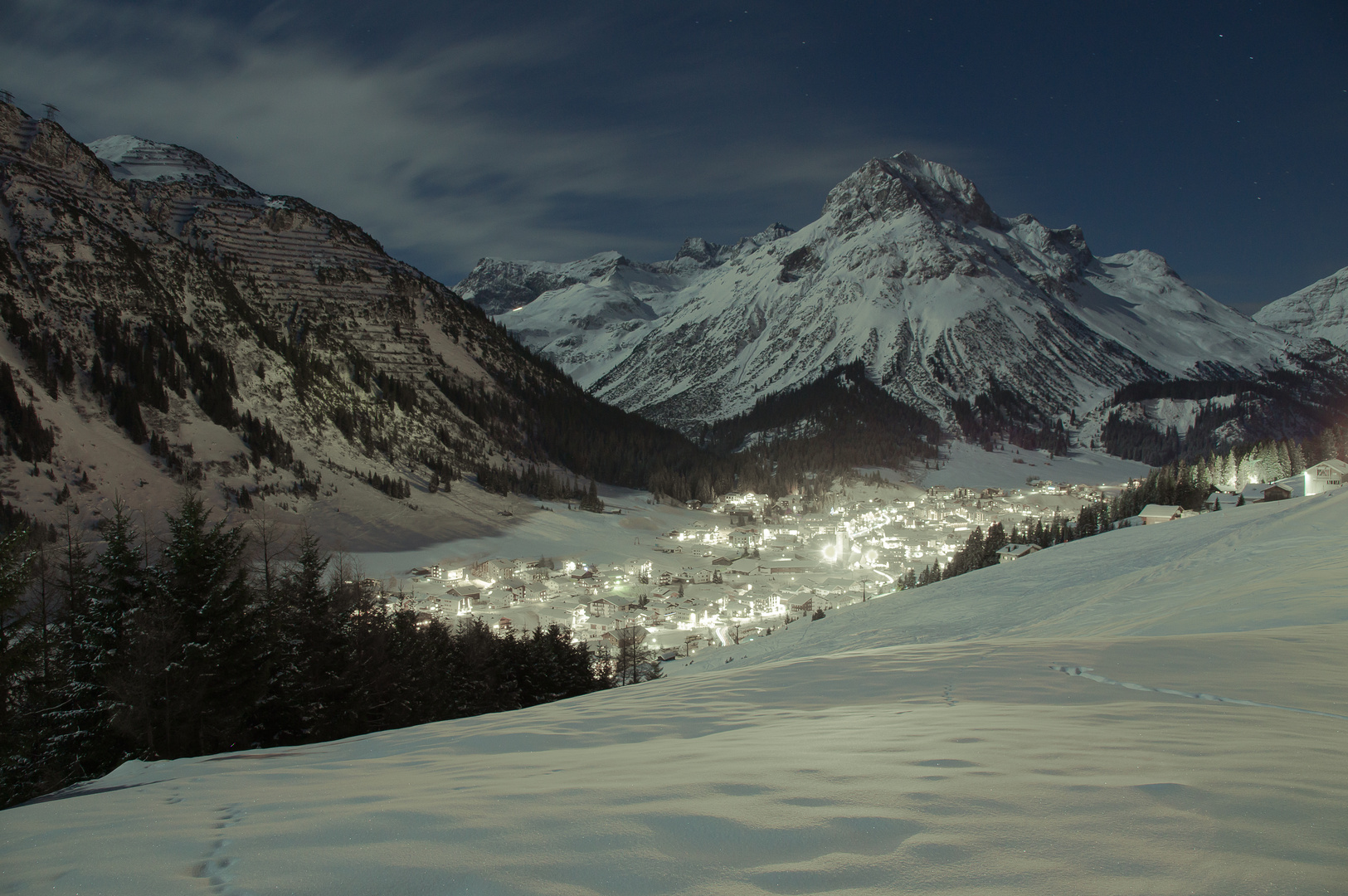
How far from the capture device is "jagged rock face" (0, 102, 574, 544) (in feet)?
161

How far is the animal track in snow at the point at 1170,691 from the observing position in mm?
5770

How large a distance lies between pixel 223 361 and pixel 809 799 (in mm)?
72484

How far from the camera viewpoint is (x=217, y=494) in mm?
49875

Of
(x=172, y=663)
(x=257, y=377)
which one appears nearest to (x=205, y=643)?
(x=172, y=663)

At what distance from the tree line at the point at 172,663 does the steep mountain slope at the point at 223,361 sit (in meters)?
37.9

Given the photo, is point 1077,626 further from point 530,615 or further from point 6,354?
point 6,354

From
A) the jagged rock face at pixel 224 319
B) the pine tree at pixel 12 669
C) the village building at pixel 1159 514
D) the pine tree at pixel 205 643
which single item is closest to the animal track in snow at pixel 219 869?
the pine tree at pixel 12 669

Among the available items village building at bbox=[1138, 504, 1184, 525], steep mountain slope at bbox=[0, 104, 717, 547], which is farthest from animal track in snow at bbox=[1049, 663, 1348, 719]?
steep mountain slope at bbox=[0, 104, 717, 547]

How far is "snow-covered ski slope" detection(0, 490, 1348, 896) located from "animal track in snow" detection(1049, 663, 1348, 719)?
5cm

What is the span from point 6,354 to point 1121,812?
65.3m

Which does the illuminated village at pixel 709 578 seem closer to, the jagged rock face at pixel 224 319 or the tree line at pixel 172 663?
the jagged rock face at pixel 224 319

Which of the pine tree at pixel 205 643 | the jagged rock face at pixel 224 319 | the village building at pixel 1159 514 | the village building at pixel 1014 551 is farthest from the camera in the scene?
the jagged rock face at pixel 224 319

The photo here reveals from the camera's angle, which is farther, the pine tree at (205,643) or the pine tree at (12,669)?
the pine tree at (205,643)

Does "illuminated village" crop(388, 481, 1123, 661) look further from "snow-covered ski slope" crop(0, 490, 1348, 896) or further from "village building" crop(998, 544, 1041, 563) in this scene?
"snow-covered ski slope" crop(0, 490, 1348, 896)
